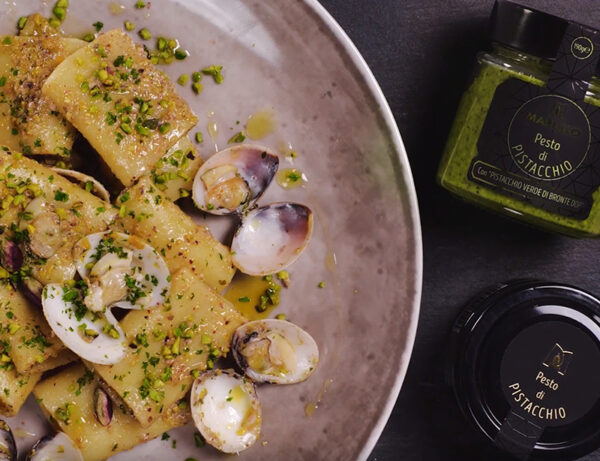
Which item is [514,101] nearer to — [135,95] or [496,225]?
[496,225]

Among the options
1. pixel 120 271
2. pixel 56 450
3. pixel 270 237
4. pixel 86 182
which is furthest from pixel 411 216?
pixel 56 450

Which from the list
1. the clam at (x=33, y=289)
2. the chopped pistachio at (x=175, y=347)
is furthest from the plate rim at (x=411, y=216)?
the clam at (x=33, y=289)

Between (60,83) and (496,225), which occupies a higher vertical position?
(60,83)

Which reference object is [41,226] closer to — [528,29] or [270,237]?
[270,237]

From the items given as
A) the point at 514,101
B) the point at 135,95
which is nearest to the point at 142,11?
the point at 135,95

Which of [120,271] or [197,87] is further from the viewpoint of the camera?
[197,87]
